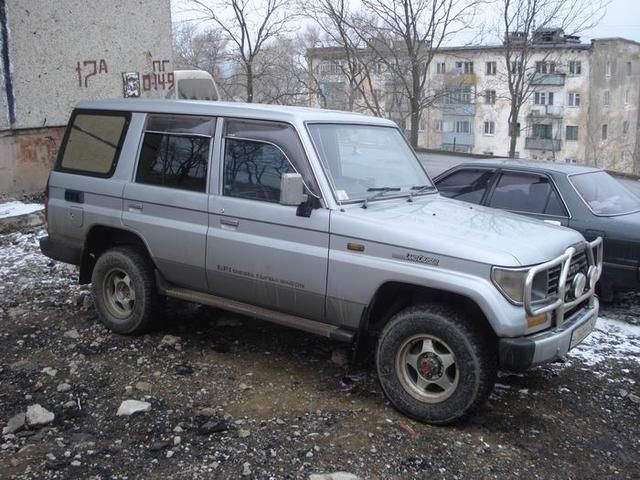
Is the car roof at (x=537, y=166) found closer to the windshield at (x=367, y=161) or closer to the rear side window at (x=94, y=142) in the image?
the windshield at (x=367, y=161)

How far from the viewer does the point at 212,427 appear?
155 inches

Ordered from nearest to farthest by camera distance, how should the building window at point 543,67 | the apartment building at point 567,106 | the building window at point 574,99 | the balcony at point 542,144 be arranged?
the building window at point 543,67, the apartment building at point 567,106, the building window at point 574,99, the balcony at point 542,144

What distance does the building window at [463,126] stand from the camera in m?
57.2

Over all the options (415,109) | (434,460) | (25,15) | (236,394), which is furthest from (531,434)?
(415,109)

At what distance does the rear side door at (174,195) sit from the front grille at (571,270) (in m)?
2.46

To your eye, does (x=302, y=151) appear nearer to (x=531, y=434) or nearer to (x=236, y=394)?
Answer: (x=236, y=394)

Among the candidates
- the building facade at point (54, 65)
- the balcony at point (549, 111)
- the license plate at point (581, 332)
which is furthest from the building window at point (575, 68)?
the license plate at point (581, 332)

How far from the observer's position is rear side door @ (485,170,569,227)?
636 cm

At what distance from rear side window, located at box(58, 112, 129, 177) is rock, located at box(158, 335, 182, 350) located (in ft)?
4.82

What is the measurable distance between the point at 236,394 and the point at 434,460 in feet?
4.82

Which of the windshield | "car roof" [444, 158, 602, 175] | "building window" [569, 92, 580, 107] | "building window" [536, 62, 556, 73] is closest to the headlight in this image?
the windshield

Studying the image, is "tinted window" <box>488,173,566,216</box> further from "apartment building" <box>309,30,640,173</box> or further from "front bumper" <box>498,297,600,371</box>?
"apartment building" <box>309,30,640,173</box>

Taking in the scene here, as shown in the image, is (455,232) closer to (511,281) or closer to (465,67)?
(511,281)

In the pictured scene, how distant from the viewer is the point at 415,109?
2020 centimetres
